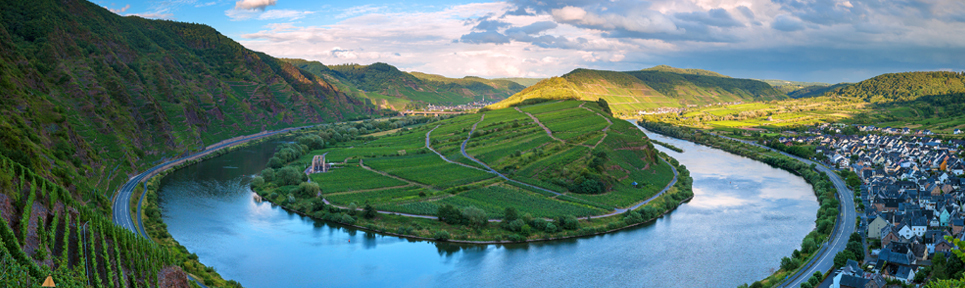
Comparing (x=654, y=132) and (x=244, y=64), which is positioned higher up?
(x=244, y=64)

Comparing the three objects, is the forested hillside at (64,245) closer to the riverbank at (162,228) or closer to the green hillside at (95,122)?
the green hillside at (95,122)

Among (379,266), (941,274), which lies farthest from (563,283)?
(941,274)

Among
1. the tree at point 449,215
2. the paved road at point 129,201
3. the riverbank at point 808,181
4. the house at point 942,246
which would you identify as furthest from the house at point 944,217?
the paved road at point 129,201

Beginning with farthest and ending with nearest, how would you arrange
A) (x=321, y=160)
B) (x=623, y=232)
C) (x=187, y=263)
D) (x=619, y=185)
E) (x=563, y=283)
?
(x=321, y=160), (x=619, y=185), (x=623, y=232), (x=563, y=283), (x=187, y=263)

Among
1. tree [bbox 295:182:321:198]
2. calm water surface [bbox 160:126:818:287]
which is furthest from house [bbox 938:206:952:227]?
tree [bbox 295:182:321:198]

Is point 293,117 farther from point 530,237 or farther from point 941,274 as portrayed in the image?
point 941,274

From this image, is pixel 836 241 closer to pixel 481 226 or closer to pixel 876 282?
pixel 876 282
